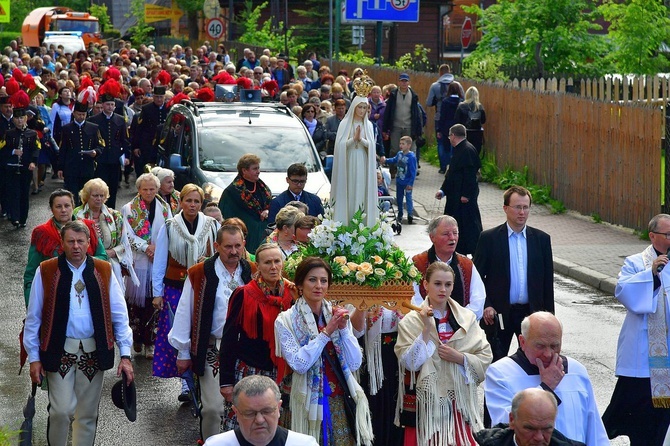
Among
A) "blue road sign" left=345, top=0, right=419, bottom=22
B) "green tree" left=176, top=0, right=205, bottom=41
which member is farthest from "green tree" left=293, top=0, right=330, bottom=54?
"blue road sign" left=345, top=0, right=419, bottom=22

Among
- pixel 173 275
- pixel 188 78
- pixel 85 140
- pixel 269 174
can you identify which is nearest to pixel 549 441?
pixel 173 275

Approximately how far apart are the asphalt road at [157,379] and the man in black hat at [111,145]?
2.06 m

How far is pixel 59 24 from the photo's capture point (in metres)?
69.9

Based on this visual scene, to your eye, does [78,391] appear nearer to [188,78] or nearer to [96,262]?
[96,262]

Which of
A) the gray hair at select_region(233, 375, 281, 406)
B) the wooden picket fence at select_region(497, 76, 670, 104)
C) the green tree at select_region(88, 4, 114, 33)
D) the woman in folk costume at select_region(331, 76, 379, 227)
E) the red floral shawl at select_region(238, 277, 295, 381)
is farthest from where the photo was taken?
the green tree at select_region(88, 4, 114, 33)

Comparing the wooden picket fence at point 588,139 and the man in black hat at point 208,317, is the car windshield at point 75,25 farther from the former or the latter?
the man in black hat at point 208,317

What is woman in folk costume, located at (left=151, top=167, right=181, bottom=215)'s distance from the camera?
12.6 meters

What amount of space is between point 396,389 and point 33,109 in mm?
16576

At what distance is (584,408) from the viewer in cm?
662

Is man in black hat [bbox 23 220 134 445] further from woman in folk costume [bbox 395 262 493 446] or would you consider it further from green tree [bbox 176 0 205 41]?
green tree [bbox 176 0 205 41]

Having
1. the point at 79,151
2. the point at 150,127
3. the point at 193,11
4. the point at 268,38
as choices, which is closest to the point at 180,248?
the point at 79,151

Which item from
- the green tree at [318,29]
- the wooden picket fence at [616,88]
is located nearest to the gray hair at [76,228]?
the wooden picket fence at [616,88]

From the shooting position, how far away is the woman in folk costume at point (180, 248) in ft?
35.9

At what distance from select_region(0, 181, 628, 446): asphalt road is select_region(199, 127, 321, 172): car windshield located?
6.97 ft
